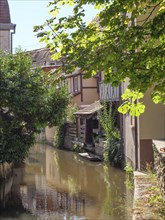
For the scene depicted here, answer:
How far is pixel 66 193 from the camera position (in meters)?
12.7

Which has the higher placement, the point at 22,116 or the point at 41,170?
the point at 22,116

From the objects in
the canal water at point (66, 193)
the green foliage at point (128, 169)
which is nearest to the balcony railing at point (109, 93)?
the canal water at point (66, 193)

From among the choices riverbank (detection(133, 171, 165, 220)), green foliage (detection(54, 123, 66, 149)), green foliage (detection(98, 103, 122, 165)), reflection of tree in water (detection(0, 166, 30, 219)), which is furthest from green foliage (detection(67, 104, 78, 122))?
riverbank (detection(133, 171, 165, 220))

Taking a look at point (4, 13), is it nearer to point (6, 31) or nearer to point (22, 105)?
point (6, 31)

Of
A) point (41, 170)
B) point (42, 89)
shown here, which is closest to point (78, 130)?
point (41, 170)

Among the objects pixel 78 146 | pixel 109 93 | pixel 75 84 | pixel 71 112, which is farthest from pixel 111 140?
pixel 75 84

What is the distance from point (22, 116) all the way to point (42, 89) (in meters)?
1.34

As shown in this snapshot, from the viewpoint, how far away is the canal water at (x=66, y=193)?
9883mm

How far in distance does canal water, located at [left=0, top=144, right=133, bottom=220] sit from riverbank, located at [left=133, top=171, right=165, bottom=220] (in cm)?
63

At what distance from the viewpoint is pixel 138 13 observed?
4.48m

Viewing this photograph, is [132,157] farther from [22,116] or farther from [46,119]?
[22,116]

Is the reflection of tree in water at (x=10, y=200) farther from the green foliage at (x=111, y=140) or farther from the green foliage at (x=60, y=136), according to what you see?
the green foliage at (x=60, y=136)

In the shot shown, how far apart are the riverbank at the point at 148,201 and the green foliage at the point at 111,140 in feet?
22.2

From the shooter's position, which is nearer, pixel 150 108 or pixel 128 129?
pixel 150 108
